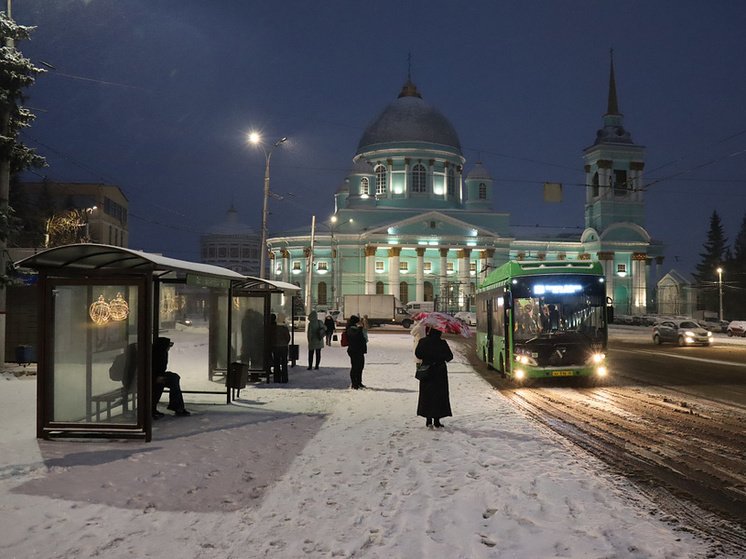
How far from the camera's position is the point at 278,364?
15883 mm

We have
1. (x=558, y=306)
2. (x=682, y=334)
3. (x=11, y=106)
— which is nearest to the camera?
(x=558, y=306)

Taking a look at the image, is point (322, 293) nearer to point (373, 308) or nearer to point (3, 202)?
point (373, 308)

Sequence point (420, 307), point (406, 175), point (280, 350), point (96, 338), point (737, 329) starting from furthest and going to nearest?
point (406, 175) → point (420, 307) → point (737, 329) → point (280, 350) → point (96, 338)

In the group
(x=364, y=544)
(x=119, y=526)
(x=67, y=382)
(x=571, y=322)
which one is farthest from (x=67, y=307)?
(x=571, y=322)

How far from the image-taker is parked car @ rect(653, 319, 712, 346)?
3397cm

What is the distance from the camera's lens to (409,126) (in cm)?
8044

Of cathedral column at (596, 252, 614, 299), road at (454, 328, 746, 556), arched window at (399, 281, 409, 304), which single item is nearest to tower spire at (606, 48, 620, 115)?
cathedral column at (596, 252, 614, 299)

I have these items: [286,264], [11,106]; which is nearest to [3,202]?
[11,106]

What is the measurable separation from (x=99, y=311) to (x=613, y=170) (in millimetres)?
75252

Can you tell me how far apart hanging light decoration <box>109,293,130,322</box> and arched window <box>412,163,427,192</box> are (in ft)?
234

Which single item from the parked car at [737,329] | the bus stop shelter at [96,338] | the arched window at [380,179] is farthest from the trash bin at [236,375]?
the arched window at [380,179]

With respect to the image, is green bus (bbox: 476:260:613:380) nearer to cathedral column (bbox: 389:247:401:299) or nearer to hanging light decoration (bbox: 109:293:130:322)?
hanging light decoration (bbox: 109:293:130:322)

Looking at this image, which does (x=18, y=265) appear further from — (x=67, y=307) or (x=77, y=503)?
(x=77, y=503)

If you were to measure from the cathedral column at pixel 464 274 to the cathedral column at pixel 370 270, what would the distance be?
951 cm
